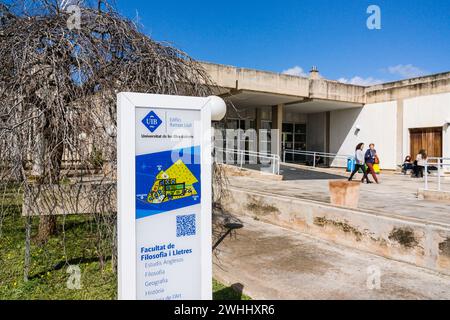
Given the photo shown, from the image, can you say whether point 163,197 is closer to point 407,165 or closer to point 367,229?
point 367,229

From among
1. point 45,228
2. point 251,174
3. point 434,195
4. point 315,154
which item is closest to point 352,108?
point 315,154

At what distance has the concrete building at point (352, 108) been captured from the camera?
1619 centimetres

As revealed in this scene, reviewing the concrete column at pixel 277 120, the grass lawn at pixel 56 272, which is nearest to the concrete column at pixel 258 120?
the concrete column at pixel 277 120

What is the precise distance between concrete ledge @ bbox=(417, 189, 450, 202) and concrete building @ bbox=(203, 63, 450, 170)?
7585 mm

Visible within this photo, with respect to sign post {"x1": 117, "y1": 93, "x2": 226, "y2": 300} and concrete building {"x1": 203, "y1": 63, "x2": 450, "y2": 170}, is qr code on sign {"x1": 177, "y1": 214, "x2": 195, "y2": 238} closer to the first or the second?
sign post {"x1": 117, "y1": 93, "x2": 226, "y2": 300}

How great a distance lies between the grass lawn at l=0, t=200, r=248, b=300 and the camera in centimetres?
409

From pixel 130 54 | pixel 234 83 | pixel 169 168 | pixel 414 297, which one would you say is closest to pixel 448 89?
pixel 234 83

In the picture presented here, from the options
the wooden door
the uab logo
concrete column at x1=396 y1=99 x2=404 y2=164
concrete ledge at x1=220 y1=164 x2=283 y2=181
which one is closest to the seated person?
the wooden door

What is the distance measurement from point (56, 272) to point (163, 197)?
302 centimetres

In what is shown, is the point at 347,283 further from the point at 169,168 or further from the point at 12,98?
the point at 12,98

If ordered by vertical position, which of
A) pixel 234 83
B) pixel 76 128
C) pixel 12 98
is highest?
pixel 234 83

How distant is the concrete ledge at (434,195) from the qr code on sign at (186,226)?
321 inches
